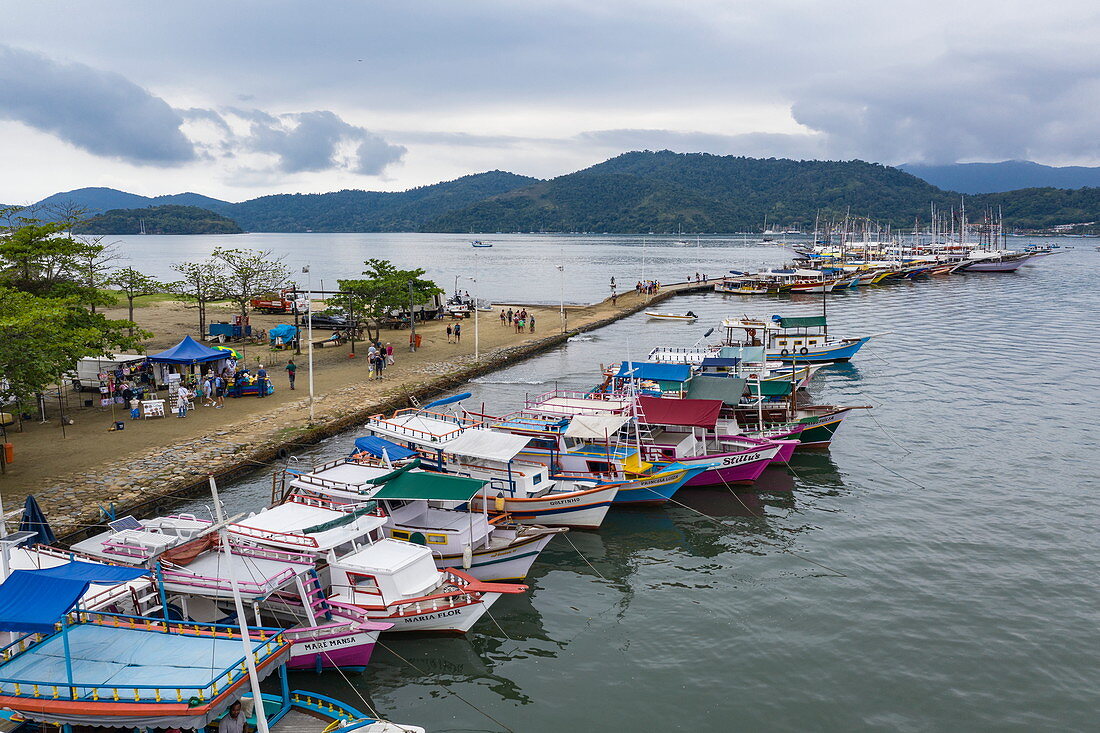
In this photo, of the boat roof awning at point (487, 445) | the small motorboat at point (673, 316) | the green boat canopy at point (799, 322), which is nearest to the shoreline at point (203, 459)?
the boat roof awning at point (487, 445)

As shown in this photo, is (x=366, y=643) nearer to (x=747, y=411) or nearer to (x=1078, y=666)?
(x=1078, y=666)

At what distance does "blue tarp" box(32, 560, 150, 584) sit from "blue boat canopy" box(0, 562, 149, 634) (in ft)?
0.98

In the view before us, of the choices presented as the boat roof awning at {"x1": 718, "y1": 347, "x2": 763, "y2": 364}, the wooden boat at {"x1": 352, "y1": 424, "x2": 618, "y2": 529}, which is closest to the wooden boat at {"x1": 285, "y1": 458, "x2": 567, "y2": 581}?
the wooden boat at {"x1": 352, "y1": 424, "x2": 618, "y2": 529}

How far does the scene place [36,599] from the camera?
11.6 m

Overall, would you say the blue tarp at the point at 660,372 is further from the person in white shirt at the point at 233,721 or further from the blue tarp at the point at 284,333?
the blue tarp at the point at 284,333

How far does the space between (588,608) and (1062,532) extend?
1561 cm

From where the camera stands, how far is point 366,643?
1531 centimetres

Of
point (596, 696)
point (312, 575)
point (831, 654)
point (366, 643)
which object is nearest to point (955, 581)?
point (831, 654)

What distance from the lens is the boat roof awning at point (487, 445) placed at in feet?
70.2

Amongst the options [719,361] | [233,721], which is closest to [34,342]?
[233,721]

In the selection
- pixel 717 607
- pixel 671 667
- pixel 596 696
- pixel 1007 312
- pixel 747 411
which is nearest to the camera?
pixel 596 696

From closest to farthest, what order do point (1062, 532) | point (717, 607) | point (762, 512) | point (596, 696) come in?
point (596, 696) → point (717, 607) → point (1062, 532) → point (762, 512)

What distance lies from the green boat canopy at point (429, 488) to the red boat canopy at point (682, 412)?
31.7 feet

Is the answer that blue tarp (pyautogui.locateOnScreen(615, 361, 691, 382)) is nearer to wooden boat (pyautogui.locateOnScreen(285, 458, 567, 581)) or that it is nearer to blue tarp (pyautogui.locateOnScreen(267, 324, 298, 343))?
wooden boat (pyautogui.locateOnScreen(285, 458, 567, 581))
